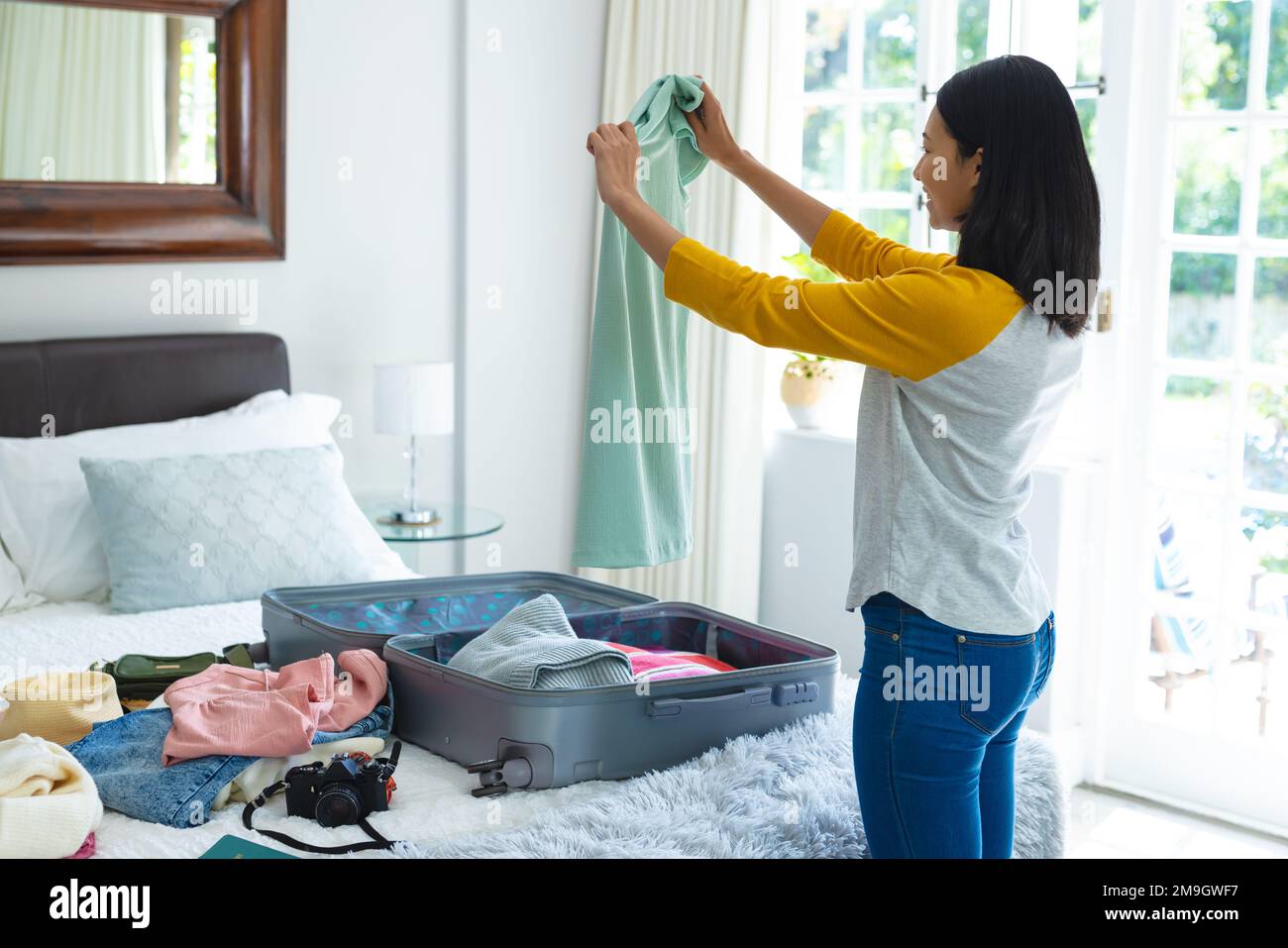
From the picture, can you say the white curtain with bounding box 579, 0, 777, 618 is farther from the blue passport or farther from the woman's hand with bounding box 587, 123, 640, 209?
the blue passport

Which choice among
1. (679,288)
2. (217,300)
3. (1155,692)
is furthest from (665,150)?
(1155,692)

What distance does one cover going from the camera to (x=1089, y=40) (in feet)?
11.7

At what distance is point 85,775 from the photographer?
1739 millimetres

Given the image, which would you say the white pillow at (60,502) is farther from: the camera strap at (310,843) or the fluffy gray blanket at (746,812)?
the fluffy gray blanket at (746,812)

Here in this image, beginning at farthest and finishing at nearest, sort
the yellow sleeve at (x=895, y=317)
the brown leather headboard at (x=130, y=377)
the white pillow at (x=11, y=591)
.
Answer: the brown leather headboard at (x=130, y=377)
the white pillow at (x=11, y=591)
the yellow sleeve at (x=895, y=317)

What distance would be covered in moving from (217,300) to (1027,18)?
2.27m

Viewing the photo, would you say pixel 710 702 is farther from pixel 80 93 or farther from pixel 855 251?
pixel 80 93

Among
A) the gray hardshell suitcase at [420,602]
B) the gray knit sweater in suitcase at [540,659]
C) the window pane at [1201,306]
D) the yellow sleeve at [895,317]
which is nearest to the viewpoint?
the yellow sleeve at [895,317]

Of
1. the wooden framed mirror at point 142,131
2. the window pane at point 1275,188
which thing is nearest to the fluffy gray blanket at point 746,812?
the window pane at point 1275,188

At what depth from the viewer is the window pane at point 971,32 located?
3771 millimetres

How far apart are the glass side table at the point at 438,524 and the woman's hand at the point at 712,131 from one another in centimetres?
159

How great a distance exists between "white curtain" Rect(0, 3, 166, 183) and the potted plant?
5.99ft

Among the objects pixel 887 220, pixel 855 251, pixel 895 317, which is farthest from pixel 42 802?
pixel 887 220
